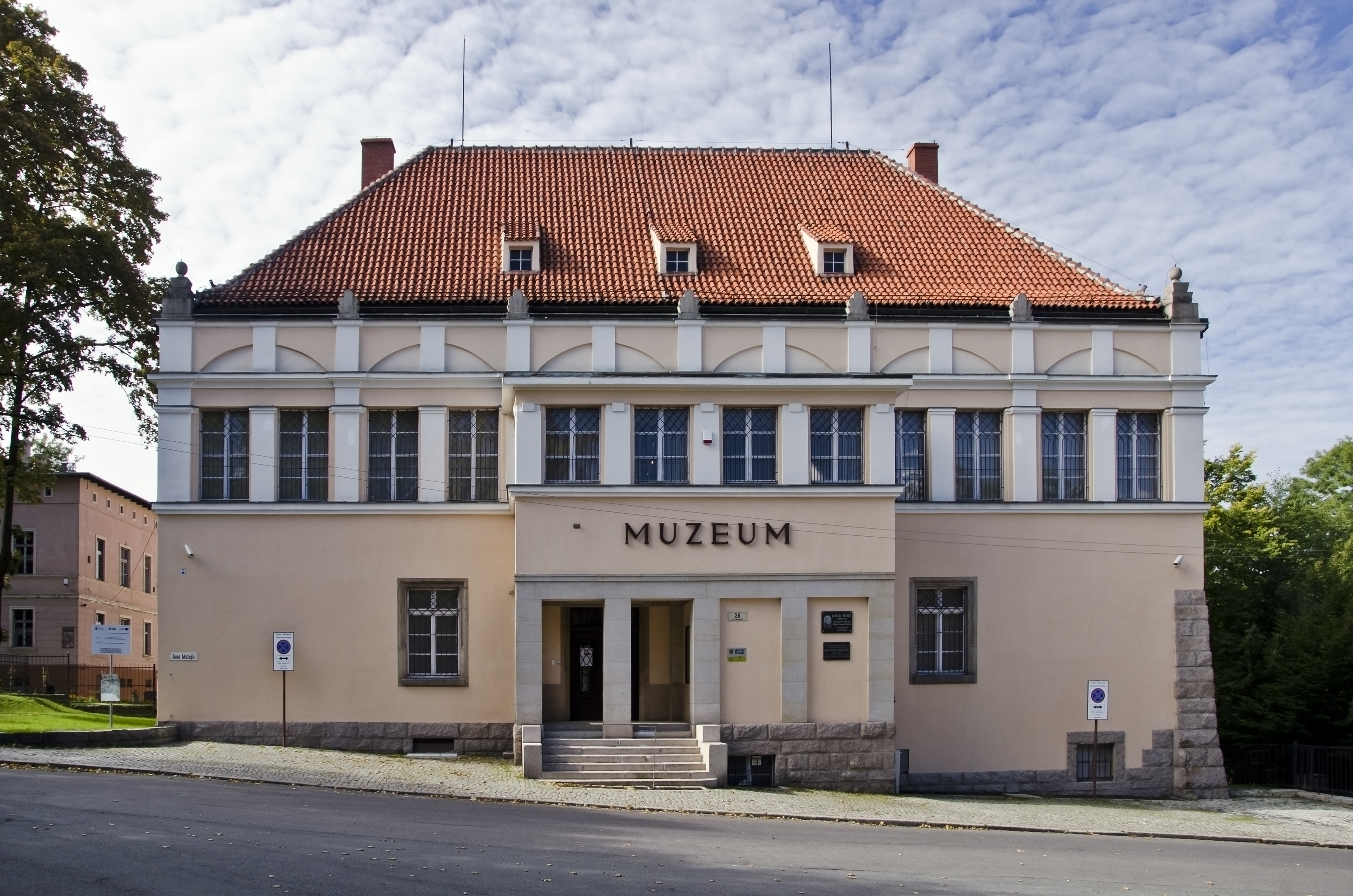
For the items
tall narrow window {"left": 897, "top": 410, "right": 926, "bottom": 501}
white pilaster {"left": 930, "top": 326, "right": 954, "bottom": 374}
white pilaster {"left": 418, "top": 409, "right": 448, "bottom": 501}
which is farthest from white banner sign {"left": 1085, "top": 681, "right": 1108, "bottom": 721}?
white pilaster {"left": 418, "top": 409, "right": 448, "bottom": 501}

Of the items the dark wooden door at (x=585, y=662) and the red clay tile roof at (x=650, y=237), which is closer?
the dark wooden door at (x=585, y=662)

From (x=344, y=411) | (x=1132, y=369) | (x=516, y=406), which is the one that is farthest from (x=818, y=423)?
(x=344, y=411)

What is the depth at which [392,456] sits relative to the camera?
89.5 feet

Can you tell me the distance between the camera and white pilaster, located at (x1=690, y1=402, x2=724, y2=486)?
25562 mm

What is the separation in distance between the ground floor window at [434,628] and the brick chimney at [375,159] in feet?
35.1

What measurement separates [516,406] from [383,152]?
10416mm

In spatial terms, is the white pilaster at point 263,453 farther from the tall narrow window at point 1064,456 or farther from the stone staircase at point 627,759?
the tall narrow window at point 1064,456

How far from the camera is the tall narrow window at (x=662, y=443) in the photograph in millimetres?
25750

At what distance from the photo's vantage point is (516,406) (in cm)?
2530

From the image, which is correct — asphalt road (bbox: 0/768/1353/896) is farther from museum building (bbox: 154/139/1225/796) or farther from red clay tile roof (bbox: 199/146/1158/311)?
red clay tile roof (bbox: 199/146/1158/311)

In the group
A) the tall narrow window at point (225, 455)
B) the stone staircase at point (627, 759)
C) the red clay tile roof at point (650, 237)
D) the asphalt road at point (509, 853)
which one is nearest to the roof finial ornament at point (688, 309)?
the red clay tile roof at point (650, 237)

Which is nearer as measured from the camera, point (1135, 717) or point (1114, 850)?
point (1114, 850)

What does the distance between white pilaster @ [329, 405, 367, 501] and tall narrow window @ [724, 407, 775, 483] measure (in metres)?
7.19

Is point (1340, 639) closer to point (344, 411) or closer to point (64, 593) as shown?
point (344, 411)
